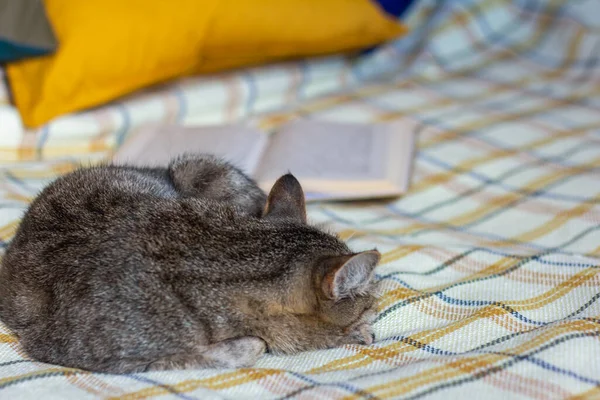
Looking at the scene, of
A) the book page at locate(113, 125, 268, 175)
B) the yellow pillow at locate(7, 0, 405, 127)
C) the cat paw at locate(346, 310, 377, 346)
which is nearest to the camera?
the cat paw at locate(346, 310, 377, 346)

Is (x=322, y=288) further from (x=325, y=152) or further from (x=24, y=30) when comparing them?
(x=24, y=30)

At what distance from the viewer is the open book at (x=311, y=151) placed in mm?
2064

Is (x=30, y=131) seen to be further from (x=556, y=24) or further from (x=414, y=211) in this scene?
(x=556, y=24)

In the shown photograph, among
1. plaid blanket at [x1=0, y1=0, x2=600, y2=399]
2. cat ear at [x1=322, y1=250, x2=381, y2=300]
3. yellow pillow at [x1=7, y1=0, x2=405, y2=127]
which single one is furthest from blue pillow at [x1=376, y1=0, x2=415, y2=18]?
cat ear at [x1=322, y1=250, x2=381, y2=300]

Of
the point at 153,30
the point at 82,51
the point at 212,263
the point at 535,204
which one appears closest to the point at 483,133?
the point at 535,204

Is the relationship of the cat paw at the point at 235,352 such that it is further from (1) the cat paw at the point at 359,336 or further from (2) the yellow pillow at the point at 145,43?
(2) the yellow pillow at the point at 145,43

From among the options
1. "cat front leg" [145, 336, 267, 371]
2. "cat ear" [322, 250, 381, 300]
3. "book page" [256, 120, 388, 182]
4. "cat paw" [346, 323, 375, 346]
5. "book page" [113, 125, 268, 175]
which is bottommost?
"cat front leg" [145, 336, 267, 371]

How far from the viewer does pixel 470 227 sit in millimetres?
1975

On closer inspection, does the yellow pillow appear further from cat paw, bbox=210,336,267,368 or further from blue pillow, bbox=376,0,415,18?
cat paw, bbox=210,336,267,368

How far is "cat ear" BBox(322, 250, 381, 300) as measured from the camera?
1233 millimetres

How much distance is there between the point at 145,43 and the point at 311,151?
0.66m

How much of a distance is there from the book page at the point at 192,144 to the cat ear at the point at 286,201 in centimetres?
63

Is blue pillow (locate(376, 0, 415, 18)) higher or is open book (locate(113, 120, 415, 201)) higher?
blue pillow (locate(376, 0, 415, 18))

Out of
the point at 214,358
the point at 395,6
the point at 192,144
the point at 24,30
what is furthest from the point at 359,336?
the point at 395,6
